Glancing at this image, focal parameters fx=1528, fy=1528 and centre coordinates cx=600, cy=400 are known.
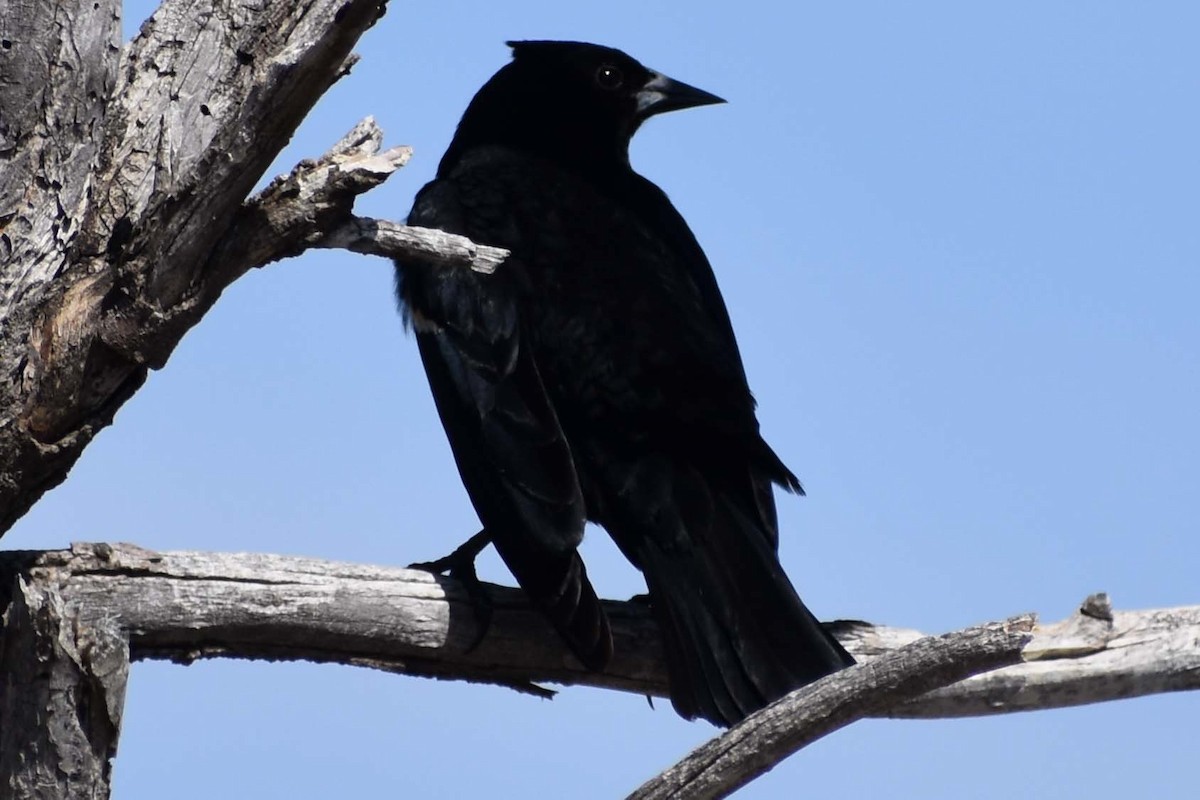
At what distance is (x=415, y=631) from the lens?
12.6ft

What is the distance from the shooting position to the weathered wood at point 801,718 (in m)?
2.50

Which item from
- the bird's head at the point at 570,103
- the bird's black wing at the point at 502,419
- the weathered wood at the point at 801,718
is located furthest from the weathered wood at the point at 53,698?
the bird's head at the point at 570,103

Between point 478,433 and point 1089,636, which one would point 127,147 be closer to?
point 478,433

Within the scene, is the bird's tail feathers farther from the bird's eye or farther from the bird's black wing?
the bird's eye

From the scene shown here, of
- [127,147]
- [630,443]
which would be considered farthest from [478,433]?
[127,147]

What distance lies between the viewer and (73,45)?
3.54m

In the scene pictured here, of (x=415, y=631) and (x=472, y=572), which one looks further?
(x=472, y=572)

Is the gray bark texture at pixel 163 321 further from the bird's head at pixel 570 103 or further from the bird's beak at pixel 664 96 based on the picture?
the bird's beak at pixel 664 96

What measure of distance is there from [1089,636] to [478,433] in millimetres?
1770

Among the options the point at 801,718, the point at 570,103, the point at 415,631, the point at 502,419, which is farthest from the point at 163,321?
the point at 570,103

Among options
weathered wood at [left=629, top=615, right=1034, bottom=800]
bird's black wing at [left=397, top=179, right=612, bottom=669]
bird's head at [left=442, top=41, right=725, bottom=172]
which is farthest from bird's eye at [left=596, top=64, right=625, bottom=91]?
weathered wood at [left=629, top=615, right=1034, bottom=800]

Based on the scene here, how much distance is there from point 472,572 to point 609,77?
2.59 meters

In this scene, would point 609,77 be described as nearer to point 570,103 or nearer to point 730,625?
point 570,103

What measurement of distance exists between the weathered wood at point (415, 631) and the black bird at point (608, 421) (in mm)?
160
